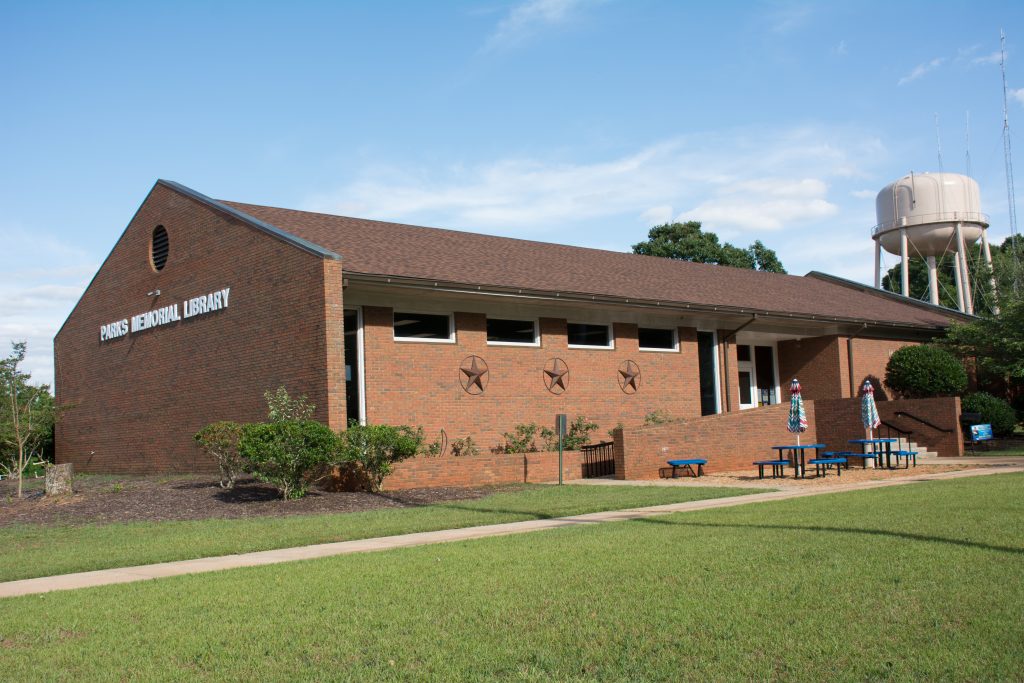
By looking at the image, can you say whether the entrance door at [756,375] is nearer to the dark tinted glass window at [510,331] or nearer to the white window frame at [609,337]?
the white window frame at [609,337]

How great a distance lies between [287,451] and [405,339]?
589 cm

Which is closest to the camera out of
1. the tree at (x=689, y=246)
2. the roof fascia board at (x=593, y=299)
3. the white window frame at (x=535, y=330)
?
the roof fascia board at (x=593, y=299)

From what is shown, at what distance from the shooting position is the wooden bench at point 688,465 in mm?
21022

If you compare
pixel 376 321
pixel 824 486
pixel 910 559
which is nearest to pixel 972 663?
pixel 910 559

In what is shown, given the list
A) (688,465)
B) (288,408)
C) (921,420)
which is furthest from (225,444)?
(921,420)

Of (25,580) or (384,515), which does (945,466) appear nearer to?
(384,515)

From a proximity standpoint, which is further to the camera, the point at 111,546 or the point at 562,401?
the point at 562,401

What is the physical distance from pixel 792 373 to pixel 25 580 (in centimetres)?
2657

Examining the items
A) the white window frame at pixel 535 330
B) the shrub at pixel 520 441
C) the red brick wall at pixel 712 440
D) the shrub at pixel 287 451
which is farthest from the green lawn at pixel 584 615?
the white window frame at pixel 535 330

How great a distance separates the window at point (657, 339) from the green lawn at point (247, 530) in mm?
10057

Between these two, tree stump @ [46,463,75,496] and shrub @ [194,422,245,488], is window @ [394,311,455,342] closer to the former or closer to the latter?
shrub @ [194,422,245,488]

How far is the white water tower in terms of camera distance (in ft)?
140

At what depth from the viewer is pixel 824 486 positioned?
58.0 feet

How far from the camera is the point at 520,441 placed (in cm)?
2247
